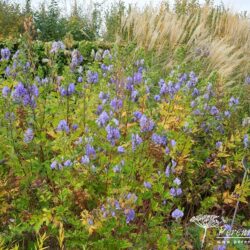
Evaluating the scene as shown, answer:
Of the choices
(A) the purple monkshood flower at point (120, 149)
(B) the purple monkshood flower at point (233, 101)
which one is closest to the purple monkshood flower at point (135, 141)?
(A) the purple monkshood flower at point (120, 149)

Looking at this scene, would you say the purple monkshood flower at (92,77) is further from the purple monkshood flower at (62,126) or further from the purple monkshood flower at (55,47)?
the purple monkshood flower at (62,126)

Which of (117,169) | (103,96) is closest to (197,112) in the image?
(103,96)

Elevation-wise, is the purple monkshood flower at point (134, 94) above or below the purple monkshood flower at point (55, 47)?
below

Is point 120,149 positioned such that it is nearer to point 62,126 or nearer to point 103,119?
point 103,119

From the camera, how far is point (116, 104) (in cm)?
327

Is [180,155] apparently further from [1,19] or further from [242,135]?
[1,19]

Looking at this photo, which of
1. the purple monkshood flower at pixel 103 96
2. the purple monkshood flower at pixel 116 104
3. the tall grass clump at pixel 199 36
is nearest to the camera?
the purple monkshood flower at pixel 116 104

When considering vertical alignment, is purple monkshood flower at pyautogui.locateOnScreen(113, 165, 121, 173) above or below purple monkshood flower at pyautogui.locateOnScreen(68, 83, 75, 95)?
below

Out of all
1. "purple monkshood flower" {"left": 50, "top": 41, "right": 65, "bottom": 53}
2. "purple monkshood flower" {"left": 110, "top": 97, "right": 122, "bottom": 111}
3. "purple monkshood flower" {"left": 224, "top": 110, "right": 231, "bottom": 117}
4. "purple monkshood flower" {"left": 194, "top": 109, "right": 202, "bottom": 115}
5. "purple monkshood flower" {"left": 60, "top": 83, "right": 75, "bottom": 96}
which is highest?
"purple monkshood flower" {"left": 50, "top": 41, "right": 65, "bottom": 53}

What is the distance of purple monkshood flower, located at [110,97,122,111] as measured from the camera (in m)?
3.24

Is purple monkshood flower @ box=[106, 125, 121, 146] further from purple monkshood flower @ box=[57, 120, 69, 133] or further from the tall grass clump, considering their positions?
the tall grass clump

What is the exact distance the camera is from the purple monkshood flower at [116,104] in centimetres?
324

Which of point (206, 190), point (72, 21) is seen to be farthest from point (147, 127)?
point (72, 21)

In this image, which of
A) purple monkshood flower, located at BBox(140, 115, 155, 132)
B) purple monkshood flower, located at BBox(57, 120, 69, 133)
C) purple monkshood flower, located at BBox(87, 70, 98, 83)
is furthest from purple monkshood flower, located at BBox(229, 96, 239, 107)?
purple monkshood flower, located at BBox(57, 120, 69, 133)
